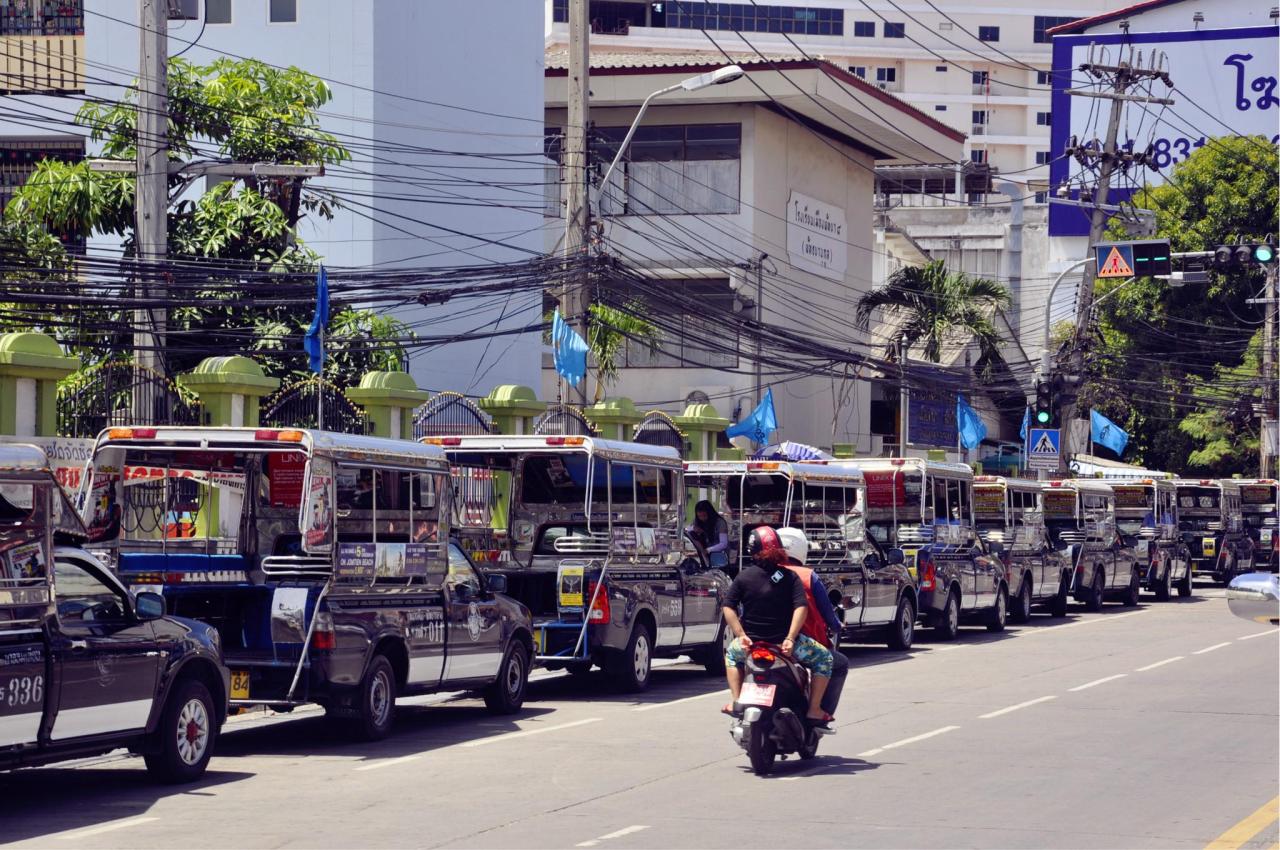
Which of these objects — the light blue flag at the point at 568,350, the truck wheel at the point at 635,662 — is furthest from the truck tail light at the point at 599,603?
the light blue flag at the point at 568,350

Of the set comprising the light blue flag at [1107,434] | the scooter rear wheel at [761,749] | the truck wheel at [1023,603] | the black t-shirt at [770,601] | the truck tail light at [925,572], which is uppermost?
the light blue flag at [1107,434]

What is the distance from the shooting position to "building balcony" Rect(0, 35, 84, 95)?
3519cm

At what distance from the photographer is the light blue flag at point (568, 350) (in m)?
25.9

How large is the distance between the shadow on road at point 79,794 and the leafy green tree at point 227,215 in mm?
14114

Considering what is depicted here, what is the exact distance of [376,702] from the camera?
13805mm

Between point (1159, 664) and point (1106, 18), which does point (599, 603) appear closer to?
point (1159, 664)

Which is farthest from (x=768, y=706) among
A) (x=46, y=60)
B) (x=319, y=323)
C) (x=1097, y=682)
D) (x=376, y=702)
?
(x=46, y=60)

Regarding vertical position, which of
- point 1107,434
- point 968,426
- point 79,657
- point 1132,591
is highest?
point 968,426

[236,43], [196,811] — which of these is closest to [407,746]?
[196,811]

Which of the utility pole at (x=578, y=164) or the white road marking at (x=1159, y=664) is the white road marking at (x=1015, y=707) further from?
the utility pole at (x=578, y=164)

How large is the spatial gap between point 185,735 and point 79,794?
75cm

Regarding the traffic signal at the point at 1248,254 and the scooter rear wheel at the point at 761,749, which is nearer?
the scooter rear wheel at the point at 761,749

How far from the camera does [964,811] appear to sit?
34.7 ft

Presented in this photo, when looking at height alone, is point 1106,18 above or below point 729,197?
above
